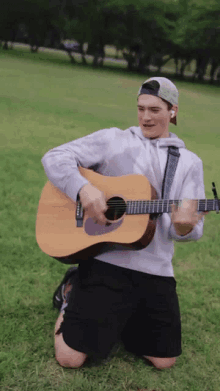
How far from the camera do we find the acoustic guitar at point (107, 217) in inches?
98.4

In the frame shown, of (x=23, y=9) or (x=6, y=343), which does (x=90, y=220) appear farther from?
(x=23, y=9)

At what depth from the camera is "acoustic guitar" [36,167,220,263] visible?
2500 mm

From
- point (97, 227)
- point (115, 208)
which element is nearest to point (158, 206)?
point (115, 208)

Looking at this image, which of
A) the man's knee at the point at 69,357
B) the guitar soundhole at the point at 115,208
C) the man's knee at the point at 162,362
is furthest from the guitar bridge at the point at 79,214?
the man's knee at the point at 162,362

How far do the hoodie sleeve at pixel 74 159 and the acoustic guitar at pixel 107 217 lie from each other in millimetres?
90

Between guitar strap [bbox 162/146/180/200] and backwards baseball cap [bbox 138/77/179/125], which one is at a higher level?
backwards baseball cap [bbox 138/77/179/125]

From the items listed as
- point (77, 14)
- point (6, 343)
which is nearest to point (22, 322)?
point (6, 343)

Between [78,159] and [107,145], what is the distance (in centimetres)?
24

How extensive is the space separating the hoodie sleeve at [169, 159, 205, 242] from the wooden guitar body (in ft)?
0.77

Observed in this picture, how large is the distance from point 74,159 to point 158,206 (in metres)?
0.76

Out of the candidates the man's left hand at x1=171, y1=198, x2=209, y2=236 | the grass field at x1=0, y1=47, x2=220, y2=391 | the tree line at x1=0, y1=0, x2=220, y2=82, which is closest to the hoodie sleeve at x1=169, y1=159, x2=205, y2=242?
the man's left hand at x1=171, y1=198, x2=209, y2=236

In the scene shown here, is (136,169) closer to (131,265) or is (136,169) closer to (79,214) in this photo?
(79,214)

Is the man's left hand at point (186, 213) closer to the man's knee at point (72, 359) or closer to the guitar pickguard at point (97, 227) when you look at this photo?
the guitar pickguard at point (97, 227)

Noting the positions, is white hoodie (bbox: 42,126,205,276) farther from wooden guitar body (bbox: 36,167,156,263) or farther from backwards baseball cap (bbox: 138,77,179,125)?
backwards baseball cap (bbox: 138,77,179,125)
